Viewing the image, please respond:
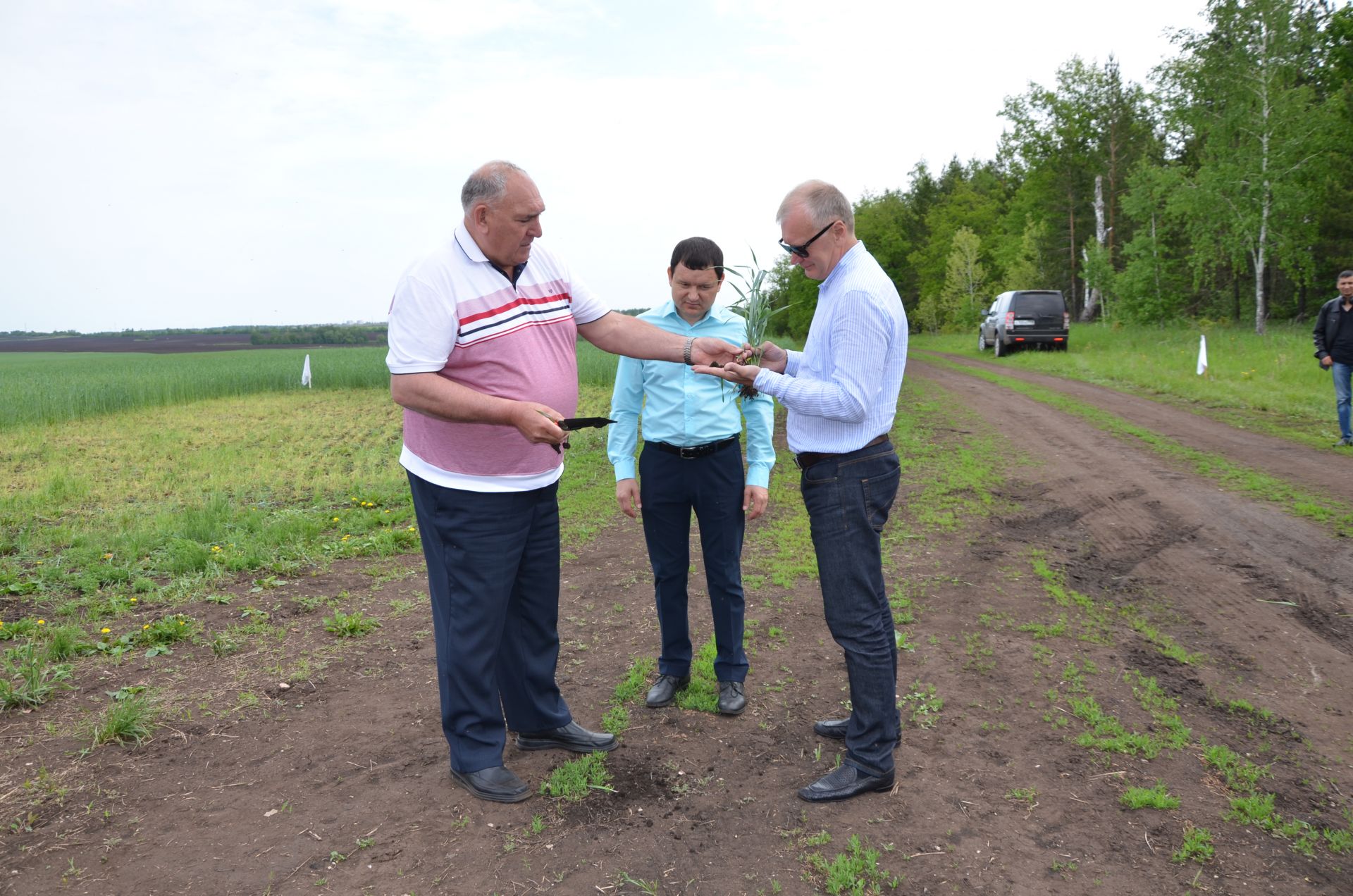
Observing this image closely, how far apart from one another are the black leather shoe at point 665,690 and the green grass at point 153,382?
1481 centimetres

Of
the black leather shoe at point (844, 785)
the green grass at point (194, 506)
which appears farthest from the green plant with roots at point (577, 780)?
the green grass at point (194, 506)

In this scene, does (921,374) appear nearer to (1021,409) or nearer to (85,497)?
(1021,409)

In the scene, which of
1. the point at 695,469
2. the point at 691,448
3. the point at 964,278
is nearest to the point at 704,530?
the point at 695,469

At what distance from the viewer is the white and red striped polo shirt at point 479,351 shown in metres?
2.96

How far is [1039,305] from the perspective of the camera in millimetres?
24656

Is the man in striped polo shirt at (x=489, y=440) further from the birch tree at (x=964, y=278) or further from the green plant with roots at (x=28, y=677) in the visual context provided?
the birch tree at (x=964, y=278)

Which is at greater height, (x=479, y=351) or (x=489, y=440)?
(x=479, y=351)

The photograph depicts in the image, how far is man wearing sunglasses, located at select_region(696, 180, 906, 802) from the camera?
2.98m

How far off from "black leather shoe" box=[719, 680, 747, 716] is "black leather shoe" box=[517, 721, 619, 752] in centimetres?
52

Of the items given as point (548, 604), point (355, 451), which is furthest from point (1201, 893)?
point (355, 451)

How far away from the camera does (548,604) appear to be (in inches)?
140

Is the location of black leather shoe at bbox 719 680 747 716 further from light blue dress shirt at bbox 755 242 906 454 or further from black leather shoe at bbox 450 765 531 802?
light blue dress shirt at bbox 755 242 906 454

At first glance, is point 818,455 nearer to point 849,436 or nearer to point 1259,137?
point 849,436

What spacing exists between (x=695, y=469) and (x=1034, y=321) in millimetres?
23373
